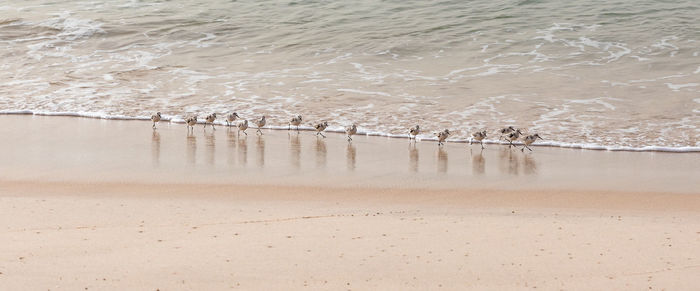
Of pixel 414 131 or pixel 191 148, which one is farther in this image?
pixel 414 131

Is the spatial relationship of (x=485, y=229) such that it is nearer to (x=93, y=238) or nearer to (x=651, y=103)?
(x=93, y=238)

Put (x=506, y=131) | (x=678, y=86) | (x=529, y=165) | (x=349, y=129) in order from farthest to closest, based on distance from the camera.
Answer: (x=678, y=86) → (x=349, y=129) → (x=506, y=131) → (x=529, y=165)

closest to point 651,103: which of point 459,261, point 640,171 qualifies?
point 640,171

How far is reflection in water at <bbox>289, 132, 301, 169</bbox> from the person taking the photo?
9999 mm

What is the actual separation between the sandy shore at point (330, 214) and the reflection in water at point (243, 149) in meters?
0.04

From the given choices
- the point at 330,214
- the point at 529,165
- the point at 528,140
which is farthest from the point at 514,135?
the point at 330,214

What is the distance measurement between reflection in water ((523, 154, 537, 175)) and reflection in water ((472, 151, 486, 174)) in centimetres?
45

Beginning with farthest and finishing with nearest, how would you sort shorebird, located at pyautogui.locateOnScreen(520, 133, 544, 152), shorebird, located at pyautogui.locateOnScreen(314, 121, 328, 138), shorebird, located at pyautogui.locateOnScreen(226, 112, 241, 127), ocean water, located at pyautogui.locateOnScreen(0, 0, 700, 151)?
ocean water, located at pyautogui.locateOnScreen(0, 0, 700, 151)
shorebird, located at pyautogui.locateOnScreen(226, 112, 241, 127)
shorebird, located at pyautogui.locateOnScreen(314, 121, 328, 138)
shorebird, located at pyautogui.locateOnScreen(520, 133, 544, 152)

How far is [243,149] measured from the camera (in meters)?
10.8

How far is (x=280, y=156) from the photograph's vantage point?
33.9 feet

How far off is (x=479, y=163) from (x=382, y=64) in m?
6.50

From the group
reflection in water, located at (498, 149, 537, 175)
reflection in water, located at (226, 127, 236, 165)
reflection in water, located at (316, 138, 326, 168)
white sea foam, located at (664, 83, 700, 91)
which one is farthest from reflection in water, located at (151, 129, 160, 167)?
white sea foam, located at (664, 83, 700, 91)

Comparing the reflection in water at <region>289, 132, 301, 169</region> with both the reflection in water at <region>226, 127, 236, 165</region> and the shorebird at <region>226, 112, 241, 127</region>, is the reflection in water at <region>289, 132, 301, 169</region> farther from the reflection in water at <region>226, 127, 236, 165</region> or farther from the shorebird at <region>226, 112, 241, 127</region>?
the shorebird at <region>226, 112, 241, 127</region>

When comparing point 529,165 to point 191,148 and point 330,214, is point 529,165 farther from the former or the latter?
point 191,148
